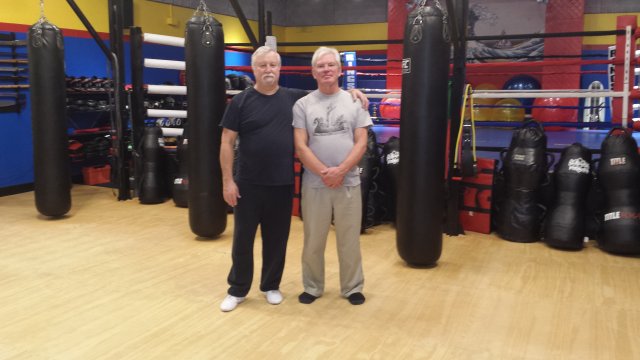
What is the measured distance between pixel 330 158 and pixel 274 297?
0.89 m

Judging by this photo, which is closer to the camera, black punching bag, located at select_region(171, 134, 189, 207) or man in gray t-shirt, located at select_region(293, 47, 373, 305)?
man in gray t-shirt, located at select_region(293, 47, 373, 305)

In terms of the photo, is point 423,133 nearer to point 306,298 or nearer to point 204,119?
point 306,298

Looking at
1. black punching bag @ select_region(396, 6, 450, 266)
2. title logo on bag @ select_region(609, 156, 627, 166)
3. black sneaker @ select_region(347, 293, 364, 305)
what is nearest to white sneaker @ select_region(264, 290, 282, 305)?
black sneaker @ select_region(347, 293, 364, 305)

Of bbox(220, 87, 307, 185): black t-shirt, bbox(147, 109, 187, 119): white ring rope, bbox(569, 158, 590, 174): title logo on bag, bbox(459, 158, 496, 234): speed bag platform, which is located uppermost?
bbox(147, 109, 187, 119): white ring rope

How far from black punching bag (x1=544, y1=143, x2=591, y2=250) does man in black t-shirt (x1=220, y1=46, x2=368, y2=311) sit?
2151 mm

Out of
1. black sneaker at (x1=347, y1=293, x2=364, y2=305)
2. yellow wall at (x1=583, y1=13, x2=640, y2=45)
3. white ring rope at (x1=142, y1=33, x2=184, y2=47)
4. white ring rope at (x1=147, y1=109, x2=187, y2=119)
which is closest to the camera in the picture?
black sneaker at (x1=347, y1=293, x2=364, y2=305)

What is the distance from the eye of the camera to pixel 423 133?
12.5 ft

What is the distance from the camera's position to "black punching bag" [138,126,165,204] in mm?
6176

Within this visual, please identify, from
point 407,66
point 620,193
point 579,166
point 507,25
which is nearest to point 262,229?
point 407,66

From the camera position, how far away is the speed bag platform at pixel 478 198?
490cm

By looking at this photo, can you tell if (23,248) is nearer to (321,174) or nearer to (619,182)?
(321,174)

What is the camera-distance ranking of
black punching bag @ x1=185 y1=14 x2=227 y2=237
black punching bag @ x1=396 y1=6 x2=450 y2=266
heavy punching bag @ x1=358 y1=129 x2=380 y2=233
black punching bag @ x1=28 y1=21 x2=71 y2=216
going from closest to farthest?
black punching bag @ x1=396 y1=6 x2=450 y2=266 < black punching bag @ x1=185 y1=14 x2=227 y2=237 < heavy punching bag @ x1=358 y1=129 x2=380 y2=233 < black punching bag @ x1=28 y1=21 x2=71 y2=216

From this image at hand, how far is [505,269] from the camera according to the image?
155 inches

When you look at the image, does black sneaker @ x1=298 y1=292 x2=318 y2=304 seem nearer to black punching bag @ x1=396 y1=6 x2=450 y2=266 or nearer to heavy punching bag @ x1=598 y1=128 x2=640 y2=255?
black punching bag @ x1=396 y1=6 x2=450 y2=266
